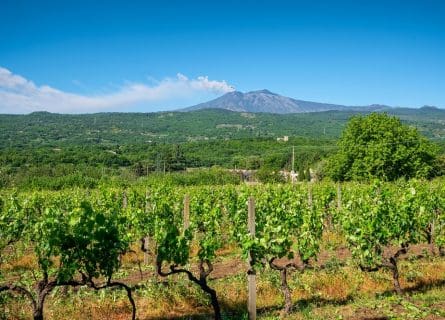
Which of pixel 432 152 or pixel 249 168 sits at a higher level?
pixel 432 152

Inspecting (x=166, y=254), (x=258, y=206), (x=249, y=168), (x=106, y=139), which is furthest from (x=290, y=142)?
(x=166, y=254)

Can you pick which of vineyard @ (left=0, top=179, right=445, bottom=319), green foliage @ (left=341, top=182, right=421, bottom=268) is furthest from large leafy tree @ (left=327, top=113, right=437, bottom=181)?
green foliage @ (left=341, top=182, right=421, bottom=268)

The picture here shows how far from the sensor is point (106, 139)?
537 ft

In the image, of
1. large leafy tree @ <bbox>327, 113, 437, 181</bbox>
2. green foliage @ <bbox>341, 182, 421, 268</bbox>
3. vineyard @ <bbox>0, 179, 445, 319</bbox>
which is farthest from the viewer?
large leafy tree @ <bbox>327, 113, 437, 181</bbox>

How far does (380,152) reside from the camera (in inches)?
Answer: 1405

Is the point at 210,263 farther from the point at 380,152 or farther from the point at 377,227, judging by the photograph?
the point at 380,152

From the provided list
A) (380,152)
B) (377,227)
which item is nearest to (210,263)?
(377,227)

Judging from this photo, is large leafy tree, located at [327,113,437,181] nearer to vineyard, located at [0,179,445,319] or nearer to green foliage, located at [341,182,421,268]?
vineyard, located at [0,179,445,319]

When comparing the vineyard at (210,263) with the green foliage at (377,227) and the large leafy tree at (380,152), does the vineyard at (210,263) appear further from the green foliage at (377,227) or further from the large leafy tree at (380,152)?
the large leafy tree at (380,152)

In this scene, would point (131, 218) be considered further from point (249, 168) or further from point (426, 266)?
point (249, 168)

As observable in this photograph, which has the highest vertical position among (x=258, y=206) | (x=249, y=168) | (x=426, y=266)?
(x=258, y=206)

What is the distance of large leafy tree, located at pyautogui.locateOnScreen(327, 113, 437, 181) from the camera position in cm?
3562

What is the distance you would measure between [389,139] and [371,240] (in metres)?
29.7

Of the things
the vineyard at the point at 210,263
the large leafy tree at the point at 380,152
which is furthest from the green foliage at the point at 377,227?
the large leafy tree at the point at 380,152
